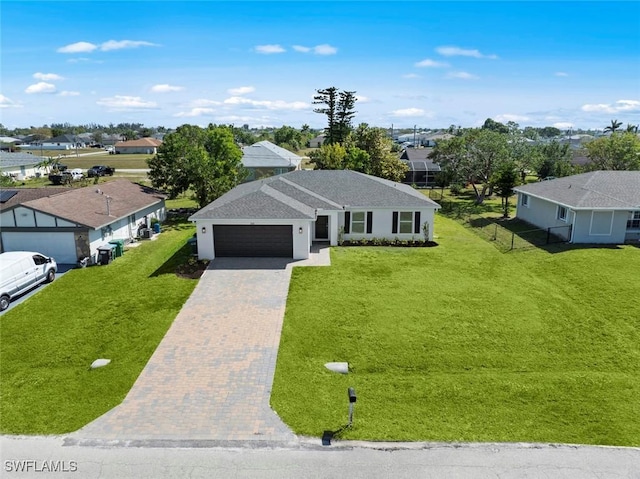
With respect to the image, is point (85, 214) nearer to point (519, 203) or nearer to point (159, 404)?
point (159, 404)

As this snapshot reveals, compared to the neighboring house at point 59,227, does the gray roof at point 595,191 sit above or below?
above

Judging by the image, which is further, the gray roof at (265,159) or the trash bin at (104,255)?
the gray roof at (265,159)

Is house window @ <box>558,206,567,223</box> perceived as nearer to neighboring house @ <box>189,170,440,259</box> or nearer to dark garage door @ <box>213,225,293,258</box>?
neighboring house @ <box>189,170,440,259</box>

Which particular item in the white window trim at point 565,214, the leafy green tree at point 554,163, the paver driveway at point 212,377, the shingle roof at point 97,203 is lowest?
the paver driveway at point 212,377

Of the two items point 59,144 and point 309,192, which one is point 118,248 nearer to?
point 309,192

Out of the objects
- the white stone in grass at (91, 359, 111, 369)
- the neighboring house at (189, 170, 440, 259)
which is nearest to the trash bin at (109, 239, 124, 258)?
the neighboring house at (189, 170, 440, 259)

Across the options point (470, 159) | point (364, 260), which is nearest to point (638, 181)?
point (470, 159)

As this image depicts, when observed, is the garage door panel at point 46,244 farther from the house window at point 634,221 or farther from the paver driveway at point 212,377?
the house window at point 634,221

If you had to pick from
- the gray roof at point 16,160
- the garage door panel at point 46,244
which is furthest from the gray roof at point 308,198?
the gray roof at point 16,160
